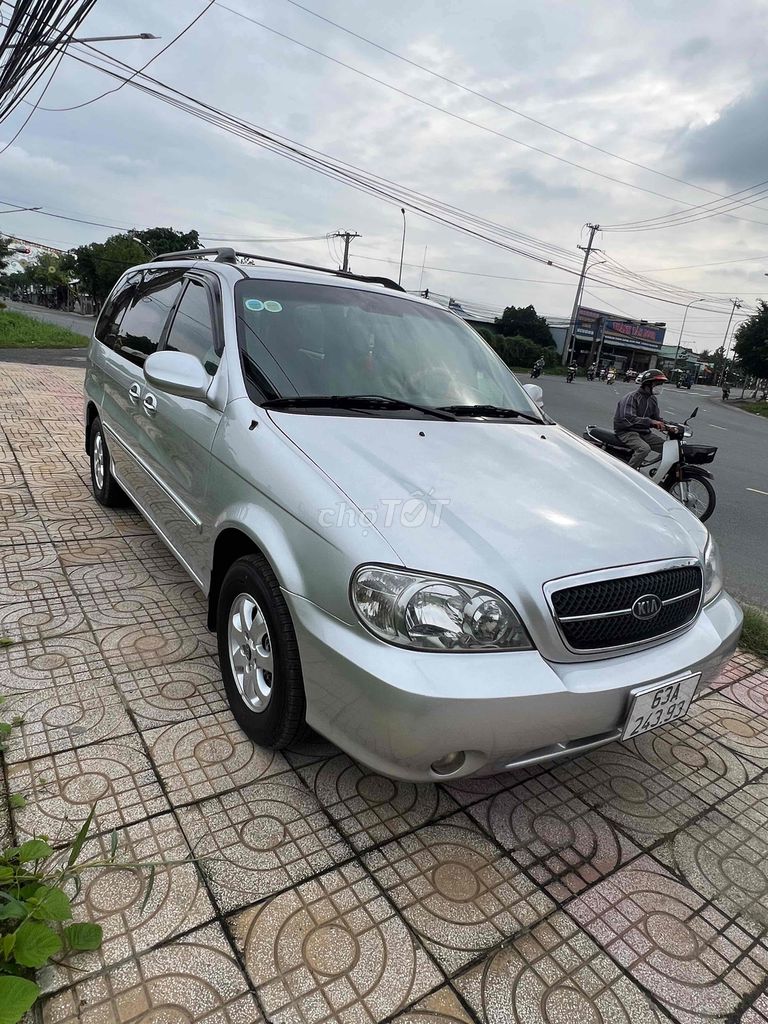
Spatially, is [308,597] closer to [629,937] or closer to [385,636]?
[385,636]

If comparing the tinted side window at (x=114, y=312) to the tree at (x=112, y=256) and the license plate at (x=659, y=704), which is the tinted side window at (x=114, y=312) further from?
the tree at (x=112, y=256)

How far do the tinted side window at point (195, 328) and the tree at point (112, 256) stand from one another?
5856cm

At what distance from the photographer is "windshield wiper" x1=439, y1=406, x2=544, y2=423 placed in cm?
290

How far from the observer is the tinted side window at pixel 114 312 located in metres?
4.36

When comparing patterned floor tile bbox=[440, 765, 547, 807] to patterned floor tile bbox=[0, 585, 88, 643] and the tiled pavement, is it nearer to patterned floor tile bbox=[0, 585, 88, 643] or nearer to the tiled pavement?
the tiled pavement

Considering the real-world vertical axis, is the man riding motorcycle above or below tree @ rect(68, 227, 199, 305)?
below

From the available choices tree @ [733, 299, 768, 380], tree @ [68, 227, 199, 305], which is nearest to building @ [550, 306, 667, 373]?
tree @ [733, 299, 768, 380]

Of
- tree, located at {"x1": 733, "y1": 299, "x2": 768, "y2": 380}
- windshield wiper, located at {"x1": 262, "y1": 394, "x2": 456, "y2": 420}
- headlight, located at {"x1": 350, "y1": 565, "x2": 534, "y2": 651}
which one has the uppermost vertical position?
tree, located at {"x1": 733, "y1": 299, "x2": 768, "y2": 380}

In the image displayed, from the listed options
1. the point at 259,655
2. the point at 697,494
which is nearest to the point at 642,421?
the point at 697,494

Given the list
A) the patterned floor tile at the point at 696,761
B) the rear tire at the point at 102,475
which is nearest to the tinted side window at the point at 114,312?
the rear tire at the point at 102,475

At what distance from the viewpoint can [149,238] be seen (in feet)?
240

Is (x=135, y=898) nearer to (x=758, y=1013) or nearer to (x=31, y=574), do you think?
(x=758, y=1013)

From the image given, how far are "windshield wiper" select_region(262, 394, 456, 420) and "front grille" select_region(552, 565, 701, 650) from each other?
1.12 metres

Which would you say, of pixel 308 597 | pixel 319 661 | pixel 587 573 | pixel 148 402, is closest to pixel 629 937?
pixel 587 573
